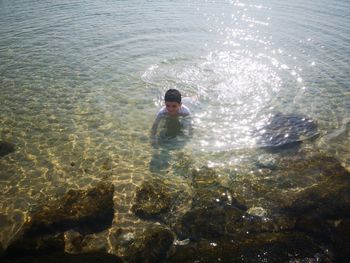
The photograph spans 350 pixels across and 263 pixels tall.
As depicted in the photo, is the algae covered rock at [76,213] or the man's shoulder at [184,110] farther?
the man's shoulder at [184,110]

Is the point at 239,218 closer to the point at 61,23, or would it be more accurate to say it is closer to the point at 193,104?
the point at 193,104

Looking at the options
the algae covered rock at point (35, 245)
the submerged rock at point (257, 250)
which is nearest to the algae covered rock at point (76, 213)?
the algae covered rock at point (35, 245)

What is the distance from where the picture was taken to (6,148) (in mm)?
11602

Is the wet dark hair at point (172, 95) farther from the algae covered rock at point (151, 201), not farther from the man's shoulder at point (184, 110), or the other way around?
the algae covered rock at point (151, 201)

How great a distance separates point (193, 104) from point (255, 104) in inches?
112

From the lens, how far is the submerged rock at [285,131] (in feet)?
40.5

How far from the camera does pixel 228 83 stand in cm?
1655

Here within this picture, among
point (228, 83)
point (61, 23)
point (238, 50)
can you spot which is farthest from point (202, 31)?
point (61, 23)

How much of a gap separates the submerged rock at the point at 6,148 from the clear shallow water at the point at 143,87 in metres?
0.20

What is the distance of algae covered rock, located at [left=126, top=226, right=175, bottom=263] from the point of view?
306 inches

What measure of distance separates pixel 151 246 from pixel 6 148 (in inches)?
273

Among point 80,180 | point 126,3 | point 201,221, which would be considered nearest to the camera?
point 201,221

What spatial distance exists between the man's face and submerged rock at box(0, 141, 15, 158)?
5.87 m

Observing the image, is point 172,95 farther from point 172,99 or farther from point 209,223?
point 209,223
